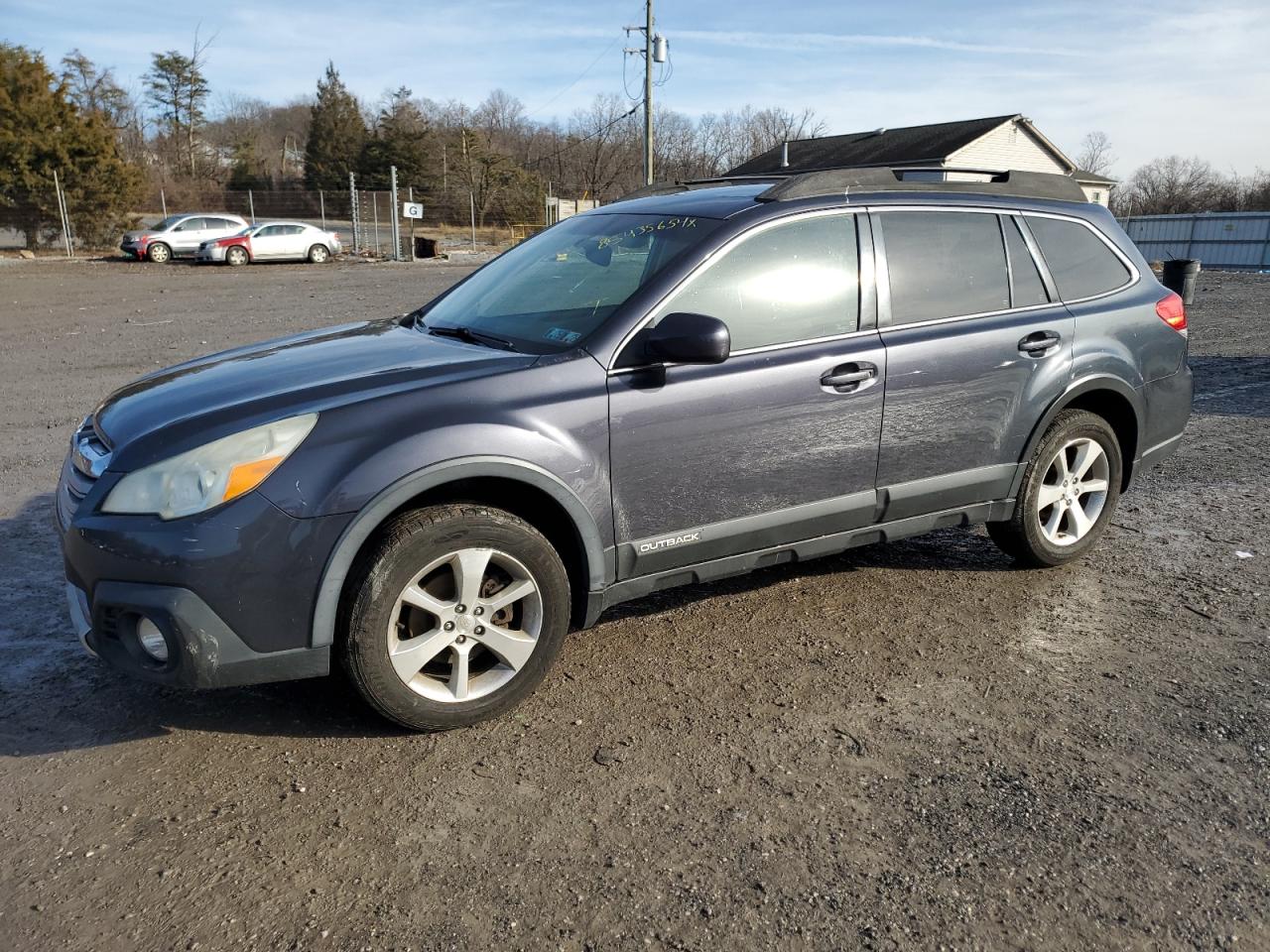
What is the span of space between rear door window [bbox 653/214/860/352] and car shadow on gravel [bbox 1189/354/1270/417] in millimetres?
6094

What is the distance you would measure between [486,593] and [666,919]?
1308 millimetres

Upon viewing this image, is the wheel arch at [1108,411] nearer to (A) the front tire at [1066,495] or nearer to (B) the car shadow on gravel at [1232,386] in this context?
(A) the front tire at [1066,495]

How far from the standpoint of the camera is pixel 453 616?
328 centimetres

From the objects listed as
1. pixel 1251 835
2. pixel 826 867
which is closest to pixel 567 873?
pixel 826 867

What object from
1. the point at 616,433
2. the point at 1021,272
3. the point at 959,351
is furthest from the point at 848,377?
the point at 1021,272

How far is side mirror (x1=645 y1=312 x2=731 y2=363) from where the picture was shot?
11.2 feet

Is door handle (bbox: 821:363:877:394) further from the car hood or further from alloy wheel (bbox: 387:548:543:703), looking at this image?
alloy wheel (bbox: 387:548:543:703)

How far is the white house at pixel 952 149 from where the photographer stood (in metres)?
43.7

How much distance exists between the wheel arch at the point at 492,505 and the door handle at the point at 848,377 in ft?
3.75

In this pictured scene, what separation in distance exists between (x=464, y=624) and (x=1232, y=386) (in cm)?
946

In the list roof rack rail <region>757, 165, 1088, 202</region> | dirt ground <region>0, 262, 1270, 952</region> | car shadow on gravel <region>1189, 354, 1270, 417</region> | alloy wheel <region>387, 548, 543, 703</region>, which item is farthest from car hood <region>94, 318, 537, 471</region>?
car shadow on gravel <region>1189, 354, 1270, 417</region>

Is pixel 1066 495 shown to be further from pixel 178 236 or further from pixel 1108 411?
pixel 178 236

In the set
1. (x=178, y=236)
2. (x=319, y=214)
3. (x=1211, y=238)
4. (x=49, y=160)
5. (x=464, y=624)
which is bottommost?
(x=464, y=624)

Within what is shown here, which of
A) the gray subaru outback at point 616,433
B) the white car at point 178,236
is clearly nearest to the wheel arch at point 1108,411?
the gray subaru outback at point 616,433
